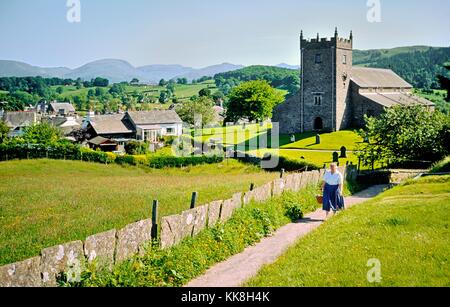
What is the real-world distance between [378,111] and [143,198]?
5031 centimetres

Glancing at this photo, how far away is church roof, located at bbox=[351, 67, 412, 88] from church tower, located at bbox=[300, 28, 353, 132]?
268 cm

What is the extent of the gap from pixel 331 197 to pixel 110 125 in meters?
74.7

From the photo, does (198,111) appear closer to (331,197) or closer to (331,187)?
(331,197)

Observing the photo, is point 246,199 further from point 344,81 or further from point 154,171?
point 344,81

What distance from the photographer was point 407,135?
38.9 metres

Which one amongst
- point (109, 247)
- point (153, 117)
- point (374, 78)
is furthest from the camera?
point (153, 117)

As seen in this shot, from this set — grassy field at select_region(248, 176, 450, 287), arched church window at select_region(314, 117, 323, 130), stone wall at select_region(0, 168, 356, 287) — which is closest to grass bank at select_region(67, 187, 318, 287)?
stone wall at select_region(0, 168, 356, 287)

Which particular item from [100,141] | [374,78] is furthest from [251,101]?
[100,141]

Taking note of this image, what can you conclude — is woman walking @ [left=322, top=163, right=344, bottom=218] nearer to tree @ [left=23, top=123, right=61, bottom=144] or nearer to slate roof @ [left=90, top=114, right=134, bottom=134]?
tree @ [left=23, top=123, right=61, bottom=144]

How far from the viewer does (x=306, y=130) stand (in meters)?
75.6

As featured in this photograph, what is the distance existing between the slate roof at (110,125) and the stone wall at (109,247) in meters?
74.1

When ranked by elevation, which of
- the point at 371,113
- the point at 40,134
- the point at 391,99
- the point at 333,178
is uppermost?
the point at 391,99

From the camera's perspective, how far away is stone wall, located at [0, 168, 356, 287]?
952 cm
